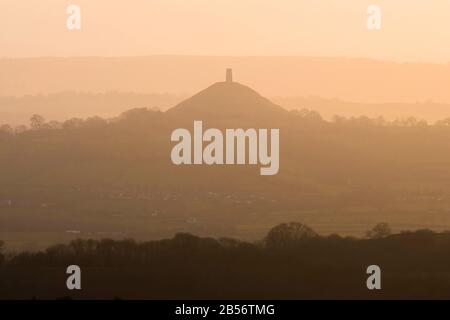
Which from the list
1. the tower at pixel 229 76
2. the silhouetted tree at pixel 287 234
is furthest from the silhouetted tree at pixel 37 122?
the silhouetted tree at pixel 287 234

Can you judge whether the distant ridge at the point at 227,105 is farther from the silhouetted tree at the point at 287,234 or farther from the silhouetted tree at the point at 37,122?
the silhouetted tree at the point at 287,234

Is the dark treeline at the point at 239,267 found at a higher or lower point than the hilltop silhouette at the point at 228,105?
lower

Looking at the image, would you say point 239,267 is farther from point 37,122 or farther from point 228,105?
point 37,122

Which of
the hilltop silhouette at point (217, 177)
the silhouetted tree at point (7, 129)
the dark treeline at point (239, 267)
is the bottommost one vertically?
the dark treeline at point (239, 267)

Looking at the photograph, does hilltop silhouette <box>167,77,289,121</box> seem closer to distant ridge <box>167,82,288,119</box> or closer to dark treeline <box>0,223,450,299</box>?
distant ridge <box>167,82,288,119</box>

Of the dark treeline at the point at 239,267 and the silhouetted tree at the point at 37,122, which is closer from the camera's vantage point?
the dark treeline at the point at 239,267

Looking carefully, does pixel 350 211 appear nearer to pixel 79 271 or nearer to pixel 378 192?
pixel 378 192

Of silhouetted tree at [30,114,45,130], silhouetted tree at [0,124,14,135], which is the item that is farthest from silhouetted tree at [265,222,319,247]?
silhouetted tree at [0,124,14,135]

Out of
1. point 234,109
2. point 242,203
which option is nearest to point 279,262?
point 242,203

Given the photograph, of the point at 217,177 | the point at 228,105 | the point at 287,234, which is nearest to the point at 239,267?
the point at 287,234
